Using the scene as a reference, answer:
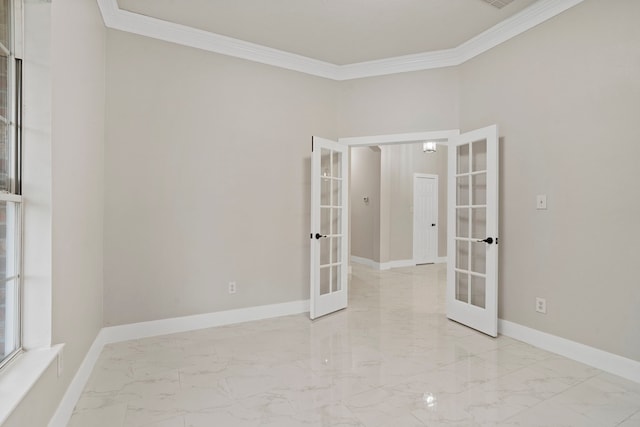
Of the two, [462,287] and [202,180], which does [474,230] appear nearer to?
[462,287]

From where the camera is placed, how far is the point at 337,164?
4309 mm

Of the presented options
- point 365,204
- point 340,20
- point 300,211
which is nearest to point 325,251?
point 300,211

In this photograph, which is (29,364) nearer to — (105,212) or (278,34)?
(105,212)

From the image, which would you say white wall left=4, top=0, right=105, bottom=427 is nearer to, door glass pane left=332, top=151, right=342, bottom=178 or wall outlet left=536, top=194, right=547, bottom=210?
door glass pane left=332, top=151, right=342, bottom=178

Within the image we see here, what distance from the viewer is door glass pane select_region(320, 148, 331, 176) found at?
4107mm

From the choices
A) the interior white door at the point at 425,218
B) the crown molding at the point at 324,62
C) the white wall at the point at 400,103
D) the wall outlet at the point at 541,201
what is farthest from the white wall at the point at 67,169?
the interior white door at the point at 425,218

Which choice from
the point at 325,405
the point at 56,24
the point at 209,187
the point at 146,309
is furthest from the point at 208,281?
the point at 56,24

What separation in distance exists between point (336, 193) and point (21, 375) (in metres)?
3.34

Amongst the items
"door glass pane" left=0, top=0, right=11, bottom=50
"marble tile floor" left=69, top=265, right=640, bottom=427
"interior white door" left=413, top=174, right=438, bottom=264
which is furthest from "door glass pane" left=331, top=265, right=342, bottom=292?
"interior white door" left=413, top=174, right=438, bottom=264

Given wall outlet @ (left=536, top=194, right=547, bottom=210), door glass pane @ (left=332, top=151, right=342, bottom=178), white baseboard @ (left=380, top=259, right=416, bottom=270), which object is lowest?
white baseboard @ (left=380, top=259, right=416, bottom=270)

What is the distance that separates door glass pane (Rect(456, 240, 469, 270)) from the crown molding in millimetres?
2079

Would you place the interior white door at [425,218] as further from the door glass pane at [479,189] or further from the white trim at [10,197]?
the white trim at [10,197]

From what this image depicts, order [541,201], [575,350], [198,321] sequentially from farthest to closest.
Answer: [198,321] < [541,201] < [575,350]

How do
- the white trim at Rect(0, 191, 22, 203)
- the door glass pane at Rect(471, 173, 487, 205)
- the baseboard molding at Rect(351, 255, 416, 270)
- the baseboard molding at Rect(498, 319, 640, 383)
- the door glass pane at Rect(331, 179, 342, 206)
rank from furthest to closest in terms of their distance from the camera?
1. the baseboard molding at Rect(351, 255, 416, 270)
2. the door glass pane at Rect(331, 179, 342, 206)
3. the door glass pane at Rect(471, 173, 487, 205)
4. the baseboard molding at Rect(498, 319, 640, 383)
5. the white trim at Rect(0, 191, 22, 203)
